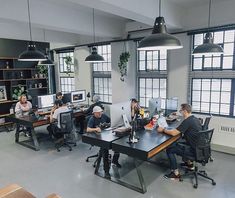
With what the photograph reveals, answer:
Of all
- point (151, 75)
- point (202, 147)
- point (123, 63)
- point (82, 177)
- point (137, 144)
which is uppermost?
point (123, 63)

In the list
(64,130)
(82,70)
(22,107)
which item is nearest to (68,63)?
(82,70)

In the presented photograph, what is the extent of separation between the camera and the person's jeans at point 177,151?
339cm

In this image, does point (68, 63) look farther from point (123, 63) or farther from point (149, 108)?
point (149, 108)

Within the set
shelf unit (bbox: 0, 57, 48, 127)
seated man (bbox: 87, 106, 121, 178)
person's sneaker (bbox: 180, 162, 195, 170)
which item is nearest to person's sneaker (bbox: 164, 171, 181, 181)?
person's sneaker (bbox: 180, 162, 195, 170)

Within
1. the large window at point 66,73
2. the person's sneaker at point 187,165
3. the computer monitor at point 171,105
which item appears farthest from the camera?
the large window at point 66,73

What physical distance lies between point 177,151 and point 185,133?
39 centimetres

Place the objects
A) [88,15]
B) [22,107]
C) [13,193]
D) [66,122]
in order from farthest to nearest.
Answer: [22,107] < [88,15] < [66,122] < [13,193]

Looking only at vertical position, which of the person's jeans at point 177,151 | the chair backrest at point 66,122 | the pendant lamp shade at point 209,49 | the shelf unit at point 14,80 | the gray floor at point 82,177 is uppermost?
the pendant lamp shade at point 209,49

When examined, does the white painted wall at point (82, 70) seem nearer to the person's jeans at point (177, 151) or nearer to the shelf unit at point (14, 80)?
the shelf unit at point (14, 80)

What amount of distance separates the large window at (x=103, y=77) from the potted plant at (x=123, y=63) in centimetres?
98

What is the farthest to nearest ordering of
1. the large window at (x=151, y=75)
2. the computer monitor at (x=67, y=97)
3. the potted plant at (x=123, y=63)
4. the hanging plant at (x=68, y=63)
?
the hanging plant at (x=68, y=63) < the computer monitor at (x=67, y=97) < the potted plant at (x=123, y=63) < the large window at (x=151, y=75)

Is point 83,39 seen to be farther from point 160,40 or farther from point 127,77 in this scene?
point 160,40

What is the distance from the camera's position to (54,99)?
20.5ft

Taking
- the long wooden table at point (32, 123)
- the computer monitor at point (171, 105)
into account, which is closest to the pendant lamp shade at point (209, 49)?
the computer monitor at point (171, 105)
